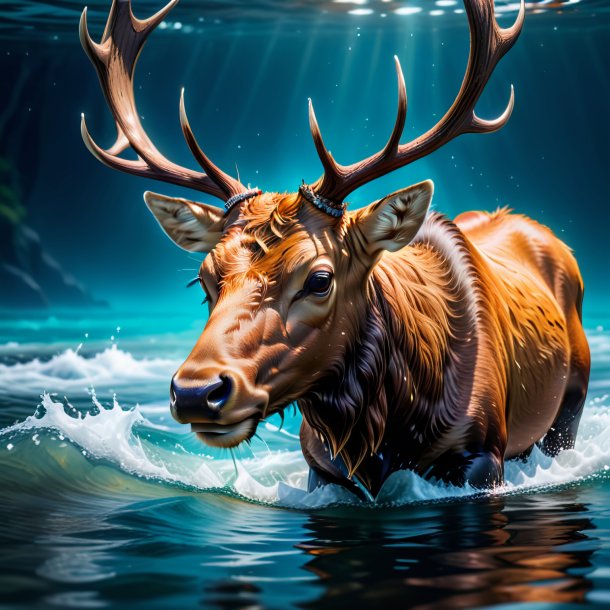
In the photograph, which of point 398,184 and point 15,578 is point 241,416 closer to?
point 15,578

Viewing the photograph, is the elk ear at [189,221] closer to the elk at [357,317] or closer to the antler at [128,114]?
the elk at [357,317]

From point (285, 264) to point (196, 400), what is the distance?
26.7 inches

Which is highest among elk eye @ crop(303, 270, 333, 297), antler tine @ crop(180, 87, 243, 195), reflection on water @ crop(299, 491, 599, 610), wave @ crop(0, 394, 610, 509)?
antler tine @ crop(180, 87, 243, 195)

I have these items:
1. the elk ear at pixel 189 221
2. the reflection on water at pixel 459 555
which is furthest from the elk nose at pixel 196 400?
Result: the elk ear at pixel 189 221

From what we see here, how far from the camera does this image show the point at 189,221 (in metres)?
4.21

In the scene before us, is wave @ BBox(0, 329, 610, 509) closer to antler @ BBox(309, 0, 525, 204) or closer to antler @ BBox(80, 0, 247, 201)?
antler @ BBox(309, 0, 525, 204)

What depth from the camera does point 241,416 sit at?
3.42 meters

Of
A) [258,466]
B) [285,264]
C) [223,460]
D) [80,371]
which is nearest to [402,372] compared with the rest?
[285,264]

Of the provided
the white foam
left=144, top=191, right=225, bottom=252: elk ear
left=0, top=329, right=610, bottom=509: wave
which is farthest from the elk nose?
the white foam

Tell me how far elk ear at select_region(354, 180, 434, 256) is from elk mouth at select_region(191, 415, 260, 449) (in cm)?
87

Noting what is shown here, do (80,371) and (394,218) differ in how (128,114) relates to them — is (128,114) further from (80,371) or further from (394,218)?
(80,371)

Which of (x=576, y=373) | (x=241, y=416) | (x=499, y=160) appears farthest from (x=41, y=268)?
(x=241, y=416)

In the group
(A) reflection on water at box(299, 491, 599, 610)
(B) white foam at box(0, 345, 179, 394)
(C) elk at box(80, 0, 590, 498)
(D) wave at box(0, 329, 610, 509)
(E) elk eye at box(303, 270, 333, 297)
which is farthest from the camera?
(B) white foam at box(0, 345, 179, 394)

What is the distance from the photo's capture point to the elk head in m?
3.42
